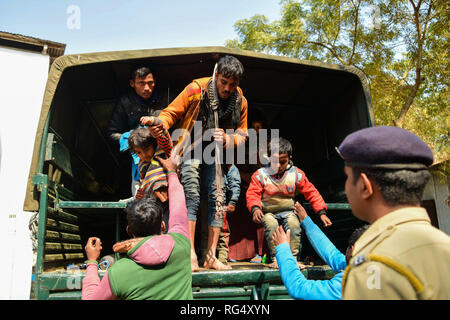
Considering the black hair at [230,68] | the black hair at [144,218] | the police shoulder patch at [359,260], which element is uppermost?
the black hair at [230,68]

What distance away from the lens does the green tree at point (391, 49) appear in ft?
28.8

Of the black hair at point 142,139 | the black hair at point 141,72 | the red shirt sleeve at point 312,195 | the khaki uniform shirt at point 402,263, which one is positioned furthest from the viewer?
the black hair at point 141,72

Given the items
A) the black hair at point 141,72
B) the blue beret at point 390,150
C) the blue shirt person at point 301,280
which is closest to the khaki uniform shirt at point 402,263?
the blue beret at point 390,150

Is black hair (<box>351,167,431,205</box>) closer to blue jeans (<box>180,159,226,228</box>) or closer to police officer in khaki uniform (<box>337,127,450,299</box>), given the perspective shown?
police officer in khaki uniform (<box>337,127,450,299</box>)

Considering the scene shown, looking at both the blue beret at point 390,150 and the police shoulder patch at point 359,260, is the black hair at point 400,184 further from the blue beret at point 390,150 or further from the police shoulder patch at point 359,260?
the police shoulder patch at point 359,260

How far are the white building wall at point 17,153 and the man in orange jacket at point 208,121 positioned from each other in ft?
24.4

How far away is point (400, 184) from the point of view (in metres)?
1.13

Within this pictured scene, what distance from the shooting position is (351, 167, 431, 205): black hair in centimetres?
113

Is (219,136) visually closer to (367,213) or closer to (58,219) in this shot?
(58,219)

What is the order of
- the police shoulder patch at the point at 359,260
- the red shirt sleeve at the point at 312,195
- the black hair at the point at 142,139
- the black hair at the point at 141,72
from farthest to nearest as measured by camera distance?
the black hair at the point at 141,72, the red shirt sleeve at the point at 312,195, the black hair at the point at 142,139, the police shoulder patch at the point at 359,260

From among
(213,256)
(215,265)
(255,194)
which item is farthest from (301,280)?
(255,194)

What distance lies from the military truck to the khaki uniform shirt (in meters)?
1.72

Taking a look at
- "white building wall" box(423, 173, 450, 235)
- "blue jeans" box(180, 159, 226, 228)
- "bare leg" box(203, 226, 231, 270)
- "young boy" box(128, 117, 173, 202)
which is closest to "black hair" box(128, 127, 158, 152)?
"young boy" box(128, 117, 173, 202)

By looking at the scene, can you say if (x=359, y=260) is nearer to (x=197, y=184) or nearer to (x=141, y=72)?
(x=197, y=184)
